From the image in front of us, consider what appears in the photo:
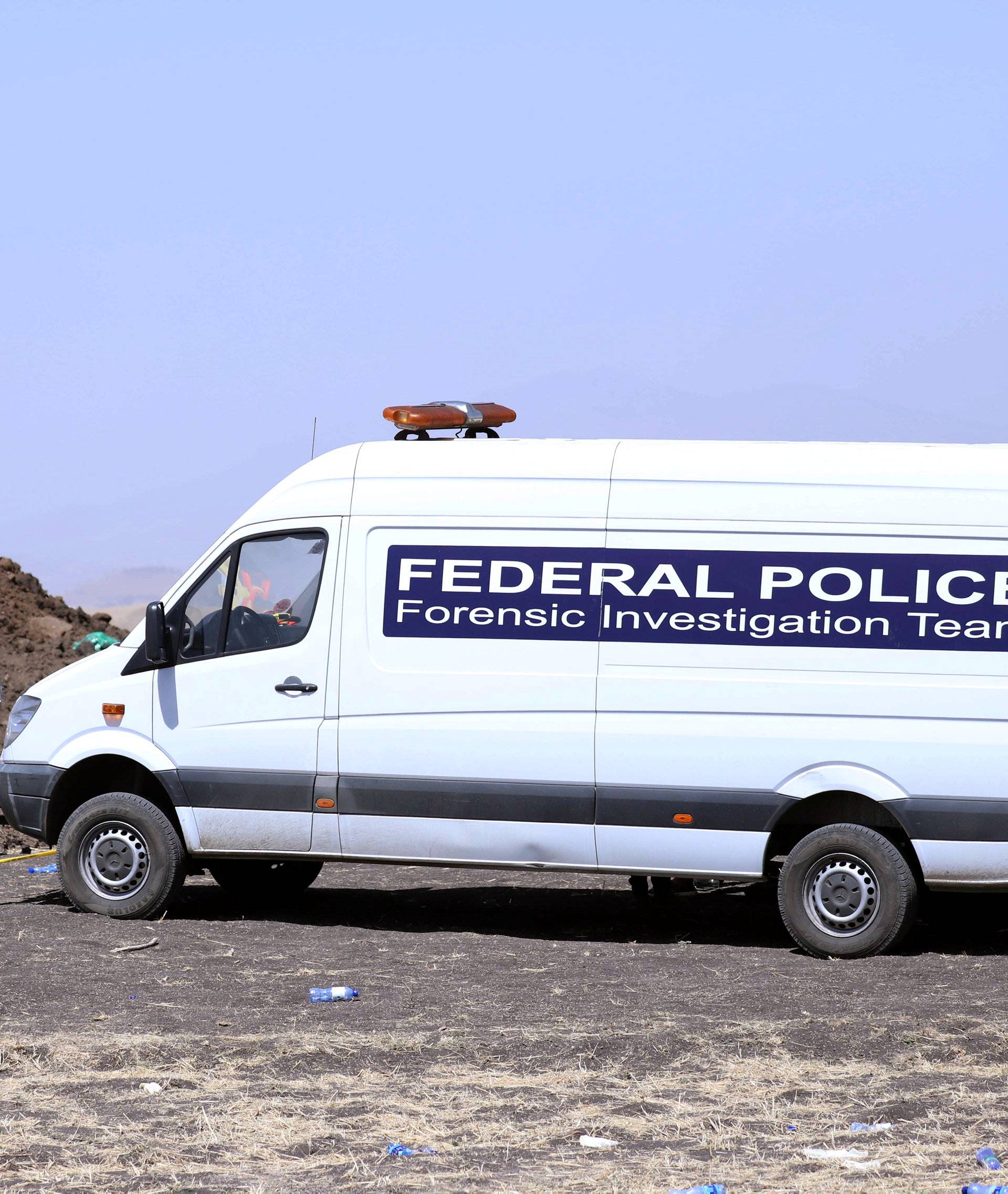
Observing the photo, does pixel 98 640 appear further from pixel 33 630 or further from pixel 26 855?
pixel 26 855

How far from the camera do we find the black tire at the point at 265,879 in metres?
11.2

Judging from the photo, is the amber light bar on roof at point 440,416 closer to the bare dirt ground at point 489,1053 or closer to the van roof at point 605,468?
Result: the van roof at point 605,468

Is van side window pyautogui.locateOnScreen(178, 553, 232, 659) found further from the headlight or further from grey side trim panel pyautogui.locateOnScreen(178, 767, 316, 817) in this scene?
the headlight

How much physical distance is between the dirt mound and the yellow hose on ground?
13071 mm

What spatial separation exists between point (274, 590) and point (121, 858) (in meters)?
1.95

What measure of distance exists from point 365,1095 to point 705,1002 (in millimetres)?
2256

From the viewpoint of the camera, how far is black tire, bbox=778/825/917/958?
906cm

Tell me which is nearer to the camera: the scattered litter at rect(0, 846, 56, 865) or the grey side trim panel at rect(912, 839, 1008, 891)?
the grey side trim panel at rect(912, 839, 1008, 891)

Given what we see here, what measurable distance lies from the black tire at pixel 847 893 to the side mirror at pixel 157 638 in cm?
387

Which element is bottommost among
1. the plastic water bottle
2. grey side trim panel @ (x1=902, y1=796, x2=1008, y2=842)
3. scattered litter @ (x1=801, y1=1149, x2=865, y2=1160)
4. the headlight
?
the plastic water bottle

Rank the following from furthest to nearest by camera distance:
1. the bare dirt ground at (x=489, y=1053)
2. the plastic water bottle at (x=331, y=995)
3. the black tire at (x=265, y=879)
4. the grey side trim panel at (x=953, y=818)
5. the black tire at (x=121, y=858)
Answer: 1. the black tire at (x=265, y=879)
2. the black tire at (x=121, y=858)
3. the grey side trim panel at (x=953, y=818)
4. the plastic water bottle at (x=331, y=995)
5. the bare dirt ground at (x=489, y=1053)

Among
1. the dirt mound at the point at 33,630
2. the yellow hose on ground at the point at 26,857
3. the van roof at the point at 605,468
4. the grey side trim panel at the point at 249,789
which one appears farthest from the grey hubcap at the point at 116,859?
the dirt mound at the point at 33,630

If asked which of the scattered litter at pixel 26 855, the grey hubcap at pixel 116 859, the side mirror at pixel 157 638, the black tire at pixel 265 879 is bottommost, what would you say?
the scattered litter at pixel 26 855

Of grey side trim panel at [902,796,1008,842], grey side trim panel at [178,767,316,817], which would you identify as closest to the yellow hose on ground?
grey side trim panel at [178,767,316,817]
